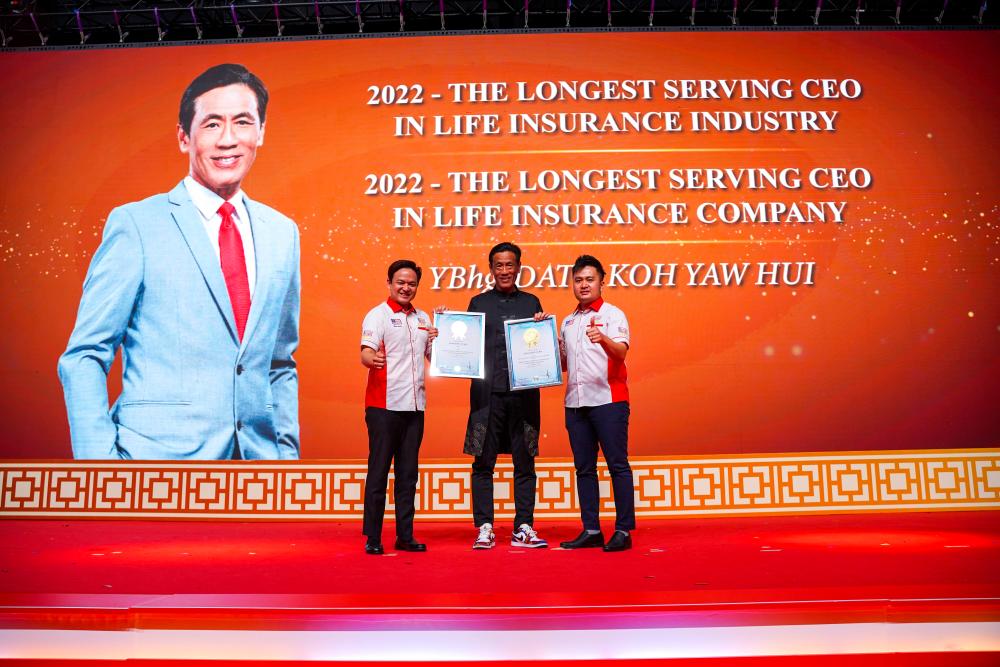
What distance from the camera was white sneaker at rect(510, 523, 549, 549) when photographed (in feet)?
10.1

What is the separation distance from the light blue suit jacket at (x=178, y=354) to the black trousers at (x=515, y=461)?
1.90 metres

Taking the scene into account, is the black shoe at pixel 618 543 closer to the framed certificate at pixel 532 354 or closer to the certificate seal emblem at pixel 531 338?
the framed certificate at pixel 532 354

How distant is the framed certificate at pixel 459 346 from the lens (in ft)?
10.3

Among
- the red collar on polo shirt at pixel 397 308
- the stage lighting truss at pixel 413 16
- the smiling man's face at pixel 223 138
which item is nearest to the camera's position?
the red collar on polo shirt at pixel 397 308

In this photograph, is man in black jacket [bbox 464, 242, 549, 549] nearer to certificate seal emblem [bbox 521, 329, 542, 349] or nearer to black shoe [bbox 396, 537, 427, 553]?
certificate seal emblem [bbox 521, 329, 542, 349]

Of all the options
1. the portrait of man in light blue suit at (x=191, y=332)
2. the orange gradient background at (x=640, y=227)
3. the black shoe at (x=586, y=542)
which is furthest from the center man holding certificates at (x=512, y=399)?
the portrait of man in light blue suit at (x=191, y=332)

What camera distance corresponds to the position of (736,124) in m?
4.95

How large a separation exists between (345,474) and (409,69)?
2835mm

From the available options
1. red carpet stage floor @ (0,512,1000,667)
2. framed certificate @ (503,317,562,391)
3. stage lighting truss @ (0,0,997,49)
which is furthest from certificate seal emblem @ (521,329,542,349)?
stage lighting truss @ (0,0,997,49)

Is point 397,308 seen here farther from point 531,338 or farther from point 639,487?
point 639,487

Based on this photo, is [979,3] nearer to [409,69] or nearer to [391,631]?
[409,69]

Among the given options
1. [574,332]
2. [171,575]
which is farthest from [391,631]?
[574,332]

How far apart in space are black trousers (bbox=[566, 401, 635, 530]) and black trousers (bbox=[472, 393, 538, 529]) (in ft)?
0.73

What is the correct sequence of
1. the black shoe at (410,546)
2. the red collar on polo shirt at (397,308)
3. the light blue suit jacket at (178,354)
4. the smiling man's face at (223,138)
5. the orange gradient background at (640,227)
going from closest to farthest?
the black shoe at (410,546), the red collar on polo shirt at (397,308), the light blue suit jacket at (178,354), the orange gradient background at (640,227), the smiling man's face at (223,138)
